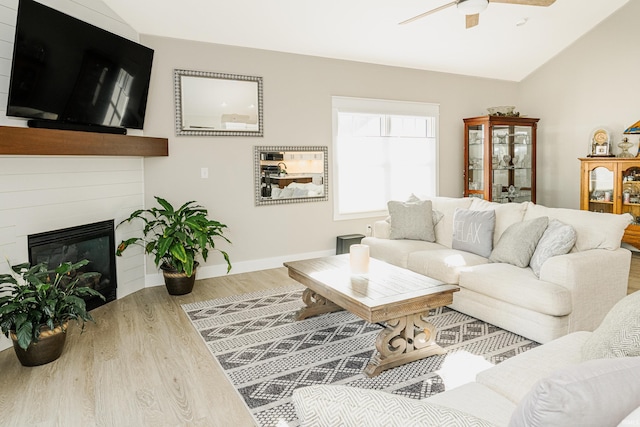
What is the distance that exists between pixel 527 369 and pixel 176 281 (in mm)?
3211

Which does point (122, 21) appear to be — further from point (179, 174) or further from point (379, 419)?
point (379, 419)

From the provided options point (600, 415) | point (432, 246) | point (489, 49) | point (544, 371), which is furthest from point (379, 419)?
point (489, 49)

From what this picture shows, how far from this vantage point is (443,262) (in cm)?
355

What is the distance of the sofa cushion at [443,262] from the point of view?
346 centimetres

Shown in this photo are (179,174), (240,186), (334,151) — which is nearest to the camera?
(179,174)

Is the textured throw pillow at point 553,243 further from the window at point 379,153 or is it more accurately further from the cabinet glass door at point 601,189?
the cabinet glass door at point 601,189

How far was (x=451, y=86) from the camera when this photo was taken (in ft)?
20.5

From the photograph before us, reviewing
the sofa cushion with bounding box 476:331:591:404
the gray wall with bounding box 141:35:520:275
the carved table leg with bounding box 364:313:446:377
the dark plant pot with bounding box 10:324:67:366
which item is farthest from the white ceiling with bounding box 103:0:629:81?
the sofa cushion with bounding box 476:331:591:404

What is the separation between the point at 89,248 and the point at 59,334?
1134 mm

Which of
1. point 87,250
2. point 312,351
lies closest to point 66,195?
point 87,250

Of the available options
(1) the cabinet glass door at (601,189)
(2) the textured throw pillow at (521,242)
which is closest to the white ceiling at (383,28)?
(1) the cabinet glass door at (601,189)

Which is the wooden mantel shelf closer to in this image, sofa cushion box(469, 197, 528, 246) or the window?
the window

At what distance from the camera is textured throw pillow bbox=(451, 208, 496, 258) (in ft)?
12.3

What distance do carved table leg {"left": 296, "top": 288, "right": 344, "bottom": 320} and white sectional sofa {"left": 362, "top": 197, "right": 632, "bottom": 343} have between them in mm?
878
